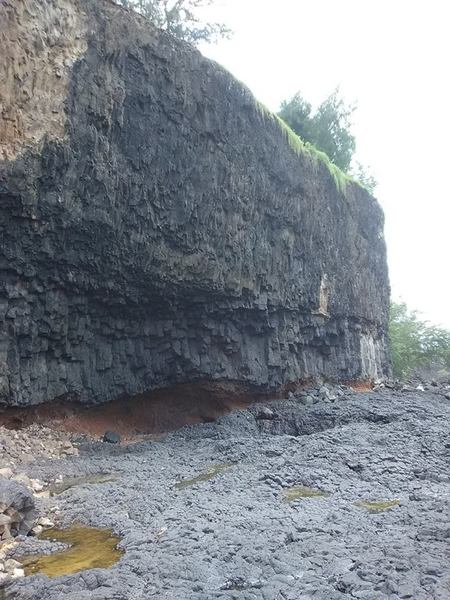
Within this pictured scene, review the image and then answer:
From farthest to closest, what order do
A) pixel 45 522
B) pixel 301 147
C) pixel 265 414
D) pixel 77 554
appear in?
pixel 301 147 → pixel 265 414 → pixel 45 522 → pixel 77 554

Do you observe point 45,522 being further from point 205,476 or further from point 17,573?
point 205,476

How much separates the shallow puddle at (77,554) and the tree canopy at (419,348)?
2213cm

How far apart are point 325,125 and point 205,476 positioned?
60.4 feet

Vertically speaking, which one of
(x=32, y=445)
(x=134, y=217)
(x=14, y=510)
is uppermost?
(x=134, y=217)

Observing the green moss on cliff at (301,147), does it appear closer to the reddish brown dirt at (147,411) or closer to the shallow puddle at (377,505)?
the reddish brown dirt at (147,411)

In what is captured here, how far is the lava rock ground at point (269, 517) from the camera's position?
404 cm

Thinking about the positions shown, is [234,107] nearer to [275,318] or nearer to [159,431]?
[275,318]

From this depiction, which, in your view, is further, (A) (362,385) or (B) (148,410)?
(A) (362,385)

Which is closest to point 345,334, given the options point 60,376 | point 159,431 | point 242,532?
point 159,431

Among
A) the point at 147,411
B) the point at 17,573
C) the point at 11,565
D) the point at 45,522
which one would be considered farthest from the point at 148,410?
the point at 17,573

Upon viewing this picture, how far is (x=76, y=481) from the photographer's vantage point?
→ 280 inches

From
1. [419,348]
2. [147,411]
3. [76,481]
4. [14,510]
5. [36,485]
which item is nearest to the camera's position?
[14,510]

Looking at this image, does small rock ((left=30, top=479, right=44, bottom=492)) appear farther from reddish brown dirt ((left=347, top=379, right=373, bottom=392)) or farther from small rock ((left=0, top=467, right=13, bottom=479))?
reddish brown dirt ((left=347, top=379, right=373, bottom=392))

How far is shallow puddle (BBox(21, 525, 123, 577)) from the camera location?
4.40 meters
